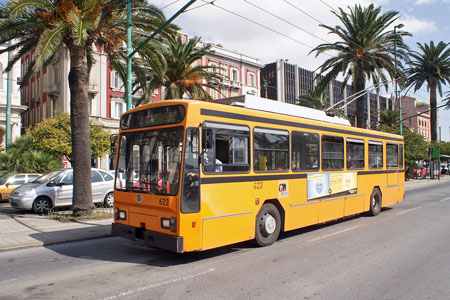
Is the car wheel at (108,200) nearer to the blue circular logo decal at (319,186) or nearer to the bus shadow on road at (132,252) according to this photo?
the bus shadow on road at (132,252)

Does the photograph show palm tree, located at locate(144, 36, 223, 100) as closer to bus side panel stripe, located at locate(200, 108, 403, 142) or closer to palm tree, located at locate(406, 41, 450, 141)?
bus side panel stripe, located at locate(200, 108, 403, 142)

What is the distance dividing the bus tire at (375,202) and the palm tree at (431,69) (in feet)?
98.5

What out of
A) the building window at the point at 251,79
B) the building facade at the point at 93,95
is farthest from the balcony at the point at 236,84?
the building facade at the point at 93,95

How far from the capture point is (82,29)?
37.2 feet

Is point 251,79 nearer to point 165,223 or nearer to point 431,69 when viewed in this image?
point 431,69

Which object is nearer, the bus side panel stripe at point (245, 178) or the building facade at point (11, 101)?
the bus side panel stripe at point (245, 178)

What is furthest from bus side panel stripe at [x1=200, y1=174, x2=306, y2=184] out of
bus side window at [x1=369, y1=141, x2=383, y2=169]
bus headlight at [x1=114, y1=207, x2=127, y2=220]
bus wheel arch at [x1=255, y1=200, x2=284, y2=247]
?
bus side window at [x1=369, y1=141, x2=383, y2=169]

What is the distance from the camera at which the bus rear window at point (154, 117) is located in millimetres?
6973

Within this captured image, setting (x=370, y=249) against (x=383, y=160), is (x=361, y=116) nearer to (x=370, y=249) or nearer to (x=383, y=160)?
(x=383, y=160)

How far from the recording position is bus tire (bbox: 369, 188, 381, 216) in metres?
12.8

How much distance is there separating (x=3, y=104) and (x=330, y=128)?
3343 centimetres

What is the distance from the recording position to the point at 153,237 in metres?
6.90

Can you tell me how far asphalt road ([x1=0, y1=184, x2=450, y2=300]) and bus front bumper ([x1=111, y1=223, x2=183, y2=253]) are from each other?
1.37 ft

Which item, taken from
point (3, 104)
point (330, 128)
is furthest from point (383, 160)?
point (3, 104)
